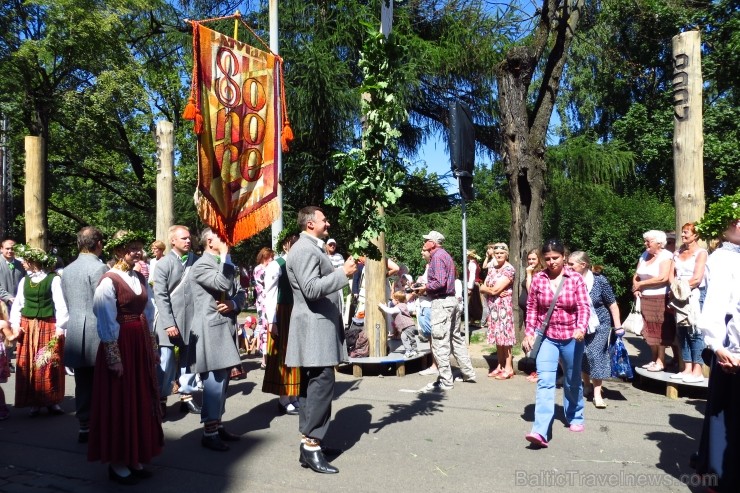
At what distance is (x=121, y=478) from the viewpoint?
15.5 ft

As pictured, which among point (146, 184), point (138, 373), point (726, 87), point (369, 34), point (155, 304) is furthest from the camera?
point (146, 184)

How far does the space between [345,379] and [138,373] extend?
4.18 meters

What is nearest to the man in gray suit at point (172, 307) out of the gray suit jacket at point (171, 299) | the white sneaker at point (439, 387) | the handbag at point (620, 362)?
the gray suit jacket at point (171, 299)

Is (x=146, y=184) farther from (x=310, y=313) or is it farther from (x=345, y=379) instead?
(x=310, y=313)

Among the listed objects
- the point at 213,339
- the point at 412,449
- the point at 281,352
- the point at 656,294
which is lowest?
the point at 412,449

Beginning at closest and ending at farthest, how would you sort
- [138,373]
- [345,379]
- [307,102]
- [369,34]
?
[138,373]
[369,34]
[345,379]
[307,102]

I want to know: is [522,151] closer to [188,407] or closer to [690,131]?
[690,131]

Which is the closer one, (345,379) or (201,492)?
(201,492)

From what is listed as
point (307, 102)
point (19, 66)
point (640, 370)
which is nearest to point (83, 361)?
point (640, 370)

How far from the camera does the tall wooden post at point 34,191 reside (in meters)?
11.4

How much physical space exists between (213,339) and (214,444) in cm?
88

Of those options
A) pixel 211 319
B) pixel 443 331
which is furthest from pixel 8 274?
pixel 443 331

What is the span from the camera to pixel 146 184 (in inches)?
1030

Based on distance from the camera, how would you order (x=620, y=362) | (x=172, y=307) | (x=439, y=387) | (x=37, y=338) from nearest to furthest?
(x=172, y=307) → (x=37, y=338) → (x=620, y=362) → (x=439, y=387)
